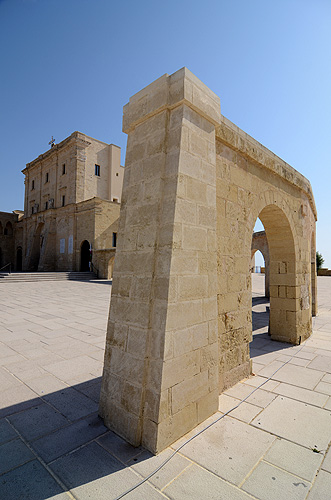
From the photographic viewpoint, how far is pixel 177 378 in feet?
7.87

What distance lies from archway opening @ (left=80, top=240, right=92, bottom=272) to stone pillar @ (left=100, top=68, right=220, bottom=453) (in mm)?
22220

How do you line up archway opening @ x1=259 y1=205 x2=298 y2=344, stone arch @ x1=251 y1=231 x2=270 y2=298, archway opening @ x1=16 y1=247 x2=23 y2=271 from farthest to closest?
archway opening @ x1=16 y1=247 x2=23 y2=271, stone arch @ x1=251 y1=231 x2=270 y2=298, archway opening @ x1=259 y1=205 x2=298 y2=344

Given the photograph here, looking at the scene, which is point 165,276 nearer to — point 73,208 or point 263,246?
Answer: point 263,246

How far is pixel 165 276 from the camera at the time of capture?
7.73ft

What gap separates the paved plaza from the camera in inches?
73.7

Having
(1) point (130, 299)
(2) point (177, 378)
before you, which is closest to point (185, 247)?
(1) point (130, 299)

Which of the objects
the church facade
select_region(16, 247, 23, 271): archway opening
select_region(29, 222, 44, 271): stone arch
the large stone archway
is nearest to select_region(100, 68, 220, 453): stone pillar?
the large stone archway

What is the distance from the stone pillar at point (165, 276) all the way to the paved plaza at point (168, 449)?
262 millimetres

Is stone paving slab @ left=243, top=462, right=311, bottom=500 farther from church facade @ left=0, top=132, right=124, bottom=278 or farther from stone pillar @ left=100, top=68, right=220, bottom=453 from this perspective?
church facade @ left=0, top=132, right=124, bottom=278

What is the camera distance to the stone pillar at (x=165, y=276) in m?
2.34

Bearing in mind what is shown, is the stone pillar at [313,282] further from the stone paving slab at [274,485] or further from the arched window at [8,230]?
the arched window at [8,230]

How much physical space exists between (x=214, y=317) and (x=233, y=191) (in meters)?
1.77

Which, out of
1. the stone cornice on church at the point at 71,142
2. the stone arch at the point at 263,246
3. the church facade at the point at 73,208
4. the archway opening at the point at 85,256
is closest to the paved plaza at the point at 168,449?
the stone arch at the point at 263,246

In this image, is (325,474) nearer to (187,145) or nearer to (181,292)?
(181,292)
